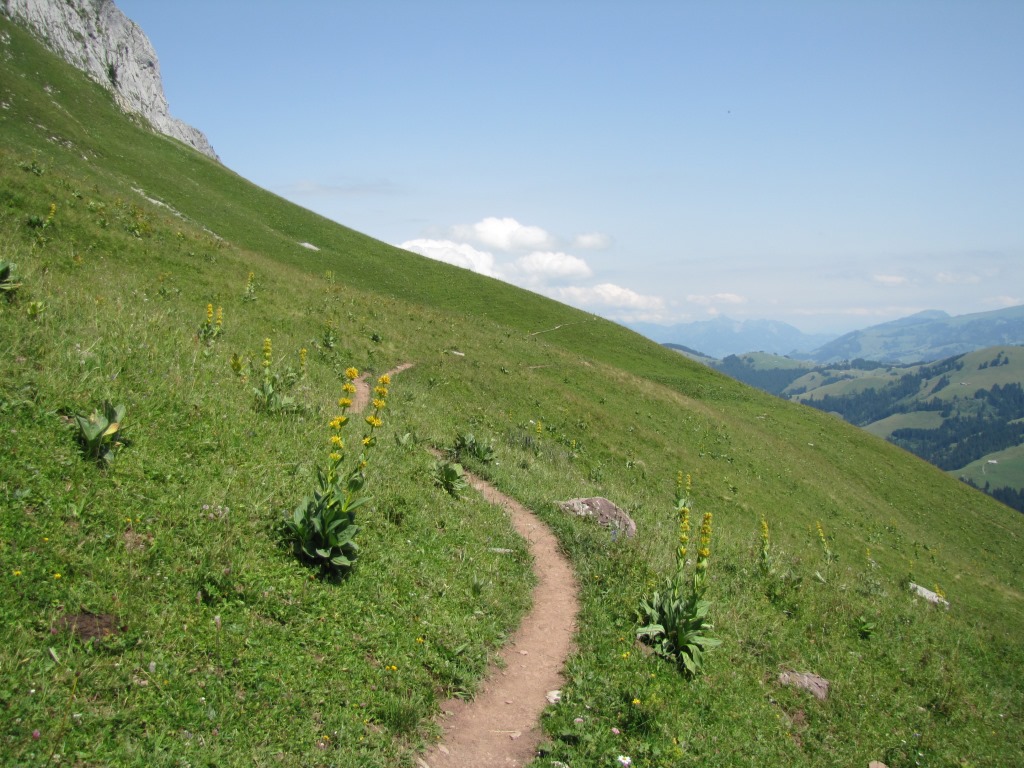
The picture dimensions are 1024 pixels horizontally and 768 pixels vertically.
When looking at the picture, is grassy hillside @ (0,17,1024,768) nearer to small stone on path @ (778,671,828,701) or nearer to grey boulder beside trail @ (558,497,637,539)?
small stone on path @ (778,671,828,701)

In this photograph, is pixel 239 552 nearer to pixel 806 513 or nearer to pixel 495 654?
pixel 495 654

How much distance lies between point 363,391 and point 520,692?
15.8 metres

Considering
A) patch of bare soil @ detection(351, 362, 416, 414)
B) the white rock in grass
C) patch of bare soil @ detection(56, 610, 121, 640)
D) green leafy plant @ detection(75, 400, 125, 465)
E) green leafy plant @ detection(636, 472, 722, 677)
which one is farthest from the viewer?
the white rock in grass

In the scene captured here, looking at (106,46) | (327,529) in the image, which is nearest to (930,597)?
(327,529)

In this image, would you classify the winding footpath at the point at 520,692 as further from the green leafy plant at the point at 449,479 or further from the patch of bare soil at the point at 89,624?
the patch of bare soil at the point at 89,624

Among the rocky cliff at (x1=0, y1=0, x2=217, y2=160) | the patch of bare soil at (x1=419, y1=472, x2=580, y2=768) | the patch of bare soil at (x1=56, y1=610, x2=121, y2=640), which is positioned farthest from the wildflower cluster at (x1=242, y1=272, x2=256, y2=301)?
the rocky cliff at (x1=0, y1=0, x2=217, y2=160)

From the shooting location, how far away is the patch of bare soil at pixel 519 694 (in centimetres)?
661

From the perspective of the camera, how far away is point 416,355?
29656mm

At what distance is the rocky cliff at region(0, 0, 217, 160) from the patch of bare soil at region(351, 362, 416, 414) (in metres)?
Answer: 72.3

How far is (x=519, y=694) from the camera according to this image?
7738 millimetres

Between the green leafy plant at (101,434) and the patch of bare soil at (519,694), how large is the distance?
538 cm

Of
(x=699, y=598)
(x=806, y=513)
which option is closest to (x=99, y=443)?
(x=699, y=598)

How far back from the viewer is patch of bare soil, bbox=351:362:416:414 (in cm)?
1870

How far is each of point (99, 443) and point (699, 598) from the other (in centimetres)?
906
